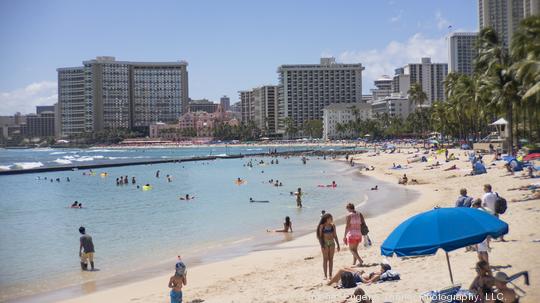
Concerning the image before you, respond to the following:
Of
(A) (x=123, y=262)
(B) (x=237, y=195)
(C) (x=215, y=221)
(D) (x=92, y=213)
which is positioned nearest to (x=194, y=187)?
(B) (x=237, y=195)

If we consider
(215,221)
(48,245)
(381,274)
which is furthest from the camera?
(215,221)

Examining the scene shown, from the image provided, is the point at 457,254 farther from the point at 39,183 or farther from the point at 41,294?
the point at 39,183

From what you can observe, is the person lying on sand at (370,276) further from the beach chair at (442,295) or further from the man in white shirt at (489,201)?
the man in white shirt at (489,201)

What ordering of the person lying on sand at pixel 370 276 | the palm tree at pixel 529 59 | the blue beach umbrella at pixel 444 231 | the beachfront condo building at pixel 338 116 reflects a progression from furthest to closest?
the beachfront condo building at pixel 338 116 < the palm tree at pixel 529 59 < the person lying on sand at pixel 370 276 < the blue beach umbrella at pixel 444 231

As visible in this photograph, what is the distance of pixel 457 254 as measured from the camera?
11969mm

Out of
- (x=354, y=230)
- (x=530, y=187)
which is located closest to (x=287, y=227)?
(x=530, y=187)

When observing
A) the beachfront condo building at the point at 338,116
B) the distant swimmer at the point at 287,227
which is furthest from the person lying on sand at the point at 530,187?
the beachfront condo building at the point at 338,116

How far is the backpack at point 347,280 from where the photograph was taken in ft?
34.9

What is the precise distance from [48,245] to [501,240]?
17.5 meters

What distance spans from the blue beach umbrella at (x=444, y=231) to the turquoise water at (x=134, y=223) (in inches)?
435

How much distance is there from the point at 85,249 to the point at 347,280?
9691mm

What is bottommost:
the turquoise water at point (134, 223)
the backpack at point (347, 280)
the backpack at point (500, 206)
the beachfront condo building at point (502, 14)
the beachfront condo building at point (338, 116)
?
the turquoise water at point (134, 223)

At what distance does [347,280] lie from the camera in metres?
10.6

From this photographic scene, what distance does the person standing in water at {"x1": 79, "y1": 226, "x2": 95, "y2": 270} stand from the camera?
55.2 feet
